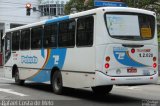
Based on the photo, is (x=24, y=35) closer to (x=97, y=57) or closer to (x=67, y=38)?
(x=67, y=38)

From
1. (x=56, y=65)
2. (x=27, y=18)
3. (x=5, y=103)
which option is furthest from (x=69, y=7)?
(x=5, y=103)

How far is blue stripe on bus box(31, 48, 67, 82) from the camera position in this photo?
54.7 ft

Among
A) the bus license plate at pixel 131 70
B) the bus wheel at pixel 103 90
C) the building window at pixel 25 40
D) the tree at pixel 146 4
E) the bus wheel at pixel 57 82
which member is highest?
the tree at pixel 146 4

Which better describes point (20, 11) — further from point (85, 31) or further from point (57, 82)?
point (85, 31)

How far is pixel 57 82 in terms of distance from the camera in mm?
17172

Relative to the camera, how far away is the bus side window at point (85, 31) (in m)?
14.7

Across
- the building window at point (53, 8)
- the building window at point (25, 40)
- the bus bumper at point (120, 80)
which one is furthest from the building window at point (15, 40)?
the building window at point (53, 8)

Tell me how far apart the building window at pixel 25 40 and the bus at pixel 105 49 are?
330cm

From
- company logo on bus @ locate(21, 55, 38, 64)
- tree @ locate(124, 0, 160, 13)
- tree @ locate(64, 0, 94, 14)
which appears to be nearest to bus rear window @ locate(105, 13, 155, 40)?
company logo on bus @ locate(21, 55, 38, 64)

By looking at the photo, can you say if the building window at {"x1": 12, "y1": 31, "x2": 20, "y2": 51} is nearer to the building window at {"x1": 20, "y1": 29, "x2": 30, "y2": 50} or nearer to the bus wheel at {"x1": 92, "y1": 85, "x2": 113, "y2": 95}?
the building window at {"x1": 20, "y1": 29, "x2": 30, "y2": 50}

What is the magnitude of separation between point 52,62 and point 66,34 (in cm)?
160

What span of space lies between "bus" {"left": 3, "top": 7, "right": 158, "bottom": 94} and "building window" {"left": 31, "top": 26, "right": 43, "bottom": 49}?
1.62 meters

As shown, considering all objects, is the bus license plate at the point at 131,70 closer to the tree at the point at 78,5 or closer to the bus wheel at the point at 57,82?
the bus wheel at the point at 57,82

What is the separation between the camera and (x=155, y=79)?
1498 centimetres
